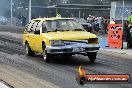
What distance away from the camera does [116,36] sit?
1941 cm

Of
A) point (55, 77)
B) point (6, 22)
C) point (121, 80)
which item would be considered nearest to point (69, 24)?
point (55, 77)

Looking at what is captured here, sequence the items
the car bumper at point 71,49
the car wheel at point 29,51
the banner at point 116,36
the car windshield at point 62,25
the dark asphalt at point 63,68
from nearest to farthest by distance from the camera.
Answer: the dark asphalt at point 63,68
the car bumper at point 71,49
the car windshield at point 62,25
the car wheel at point 29,51
the banner at point 116,36

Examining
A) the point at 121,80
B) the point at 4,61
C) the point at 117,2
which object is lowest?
the point at 4,61

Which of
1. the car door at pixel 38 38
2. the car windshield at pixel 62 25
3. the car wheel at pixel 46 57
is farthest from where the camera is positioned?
the car door at pixel 38 38

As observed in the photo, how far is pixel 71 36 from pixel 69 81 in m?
3.58

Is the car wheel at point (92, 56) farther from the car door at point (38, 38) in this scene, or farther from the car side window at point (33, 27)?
the car side window at point (33, 27)

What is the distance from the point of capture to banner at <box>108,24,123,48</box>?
19.0 m

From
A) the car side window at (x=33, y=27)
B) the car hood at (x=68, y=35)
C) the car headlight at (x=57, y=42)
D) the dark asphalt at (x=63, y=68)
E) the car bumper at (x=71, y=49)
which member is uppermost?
the car side window at (x=33, y=27)

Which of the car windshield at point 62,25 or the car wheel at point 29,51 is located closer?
the car windshield at point 62,25

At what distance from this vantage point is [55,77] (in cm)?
976

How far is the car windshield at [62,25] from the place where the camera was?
13461mm

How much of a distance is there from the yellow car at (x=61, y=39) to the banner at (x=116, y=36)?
5.67 metres

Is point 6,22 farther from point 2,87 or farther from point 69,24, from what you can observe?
point 2,87

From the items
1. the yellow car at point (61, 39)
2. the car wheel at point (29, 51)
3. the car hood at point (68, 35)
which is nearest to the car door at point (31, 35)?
the yellow car at point (61, 39)
